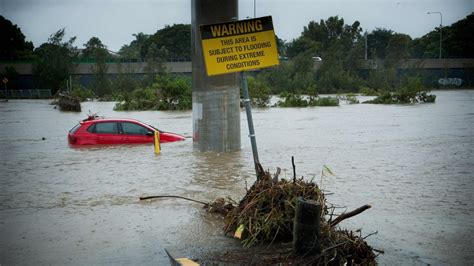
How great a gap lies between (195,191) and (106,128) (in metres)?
7.47

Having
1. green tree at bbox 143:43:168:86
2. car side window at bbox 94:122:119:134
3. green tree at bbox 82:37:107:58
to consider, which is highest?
green tree at bbox 82:37:107:58

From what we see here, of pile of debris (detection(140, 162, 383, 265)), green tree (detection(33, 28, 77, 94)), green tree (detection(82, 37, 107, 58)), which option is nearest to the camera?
pile of debris (detection(140, 162, 383, 265))

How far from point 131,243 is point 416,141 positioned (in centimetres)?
1338

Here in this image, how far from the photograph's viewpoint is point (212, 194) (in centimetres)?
994

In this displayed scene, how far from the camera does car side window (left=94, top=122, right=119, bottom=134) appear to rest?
55.1ft

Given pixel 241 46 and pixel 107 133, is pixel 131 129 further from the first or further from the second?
pixel 241 46

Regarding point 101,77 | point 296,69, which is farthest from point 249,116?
point 101,77

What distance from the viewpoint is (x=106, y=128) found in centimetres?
1683

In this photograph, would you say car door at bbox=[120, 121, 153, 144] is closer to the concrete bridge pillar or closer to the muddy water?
the muddy water

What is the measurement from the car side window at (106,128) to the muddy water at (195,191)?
680 millimetres

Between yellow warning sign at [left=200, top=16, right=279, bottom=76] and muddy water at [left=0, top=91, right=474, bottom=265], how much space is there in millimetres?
2206

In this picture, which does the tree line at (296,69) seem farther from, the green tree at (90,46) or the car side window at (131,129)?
the car side window at (131,129)

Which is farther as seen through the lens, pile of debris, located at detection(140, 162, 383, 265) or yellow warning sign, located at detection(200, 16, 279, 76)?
yellow warning sign, located at detection(200, 16, 279, 76)

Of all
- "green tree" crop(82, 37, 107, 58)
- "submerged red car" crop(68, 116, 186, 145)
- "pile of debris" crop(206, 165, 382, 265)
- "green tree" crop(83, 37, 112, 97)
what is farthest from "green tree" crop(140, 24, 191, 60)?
"pile of debris" crop(206, 165, 382, 265)
